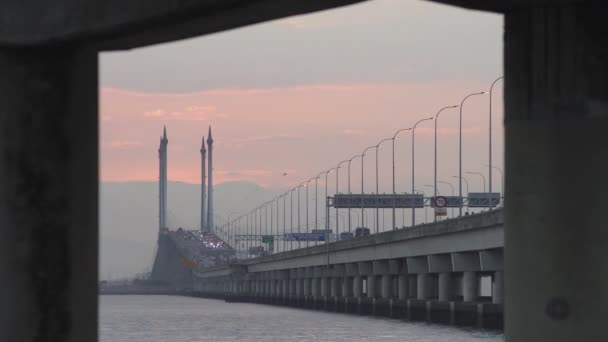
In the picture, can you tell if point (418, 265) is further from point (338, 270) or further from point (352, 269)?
point (338, 270)

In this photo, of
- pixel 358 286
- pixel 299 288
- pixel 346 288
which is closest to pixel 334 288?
pixel 346 288

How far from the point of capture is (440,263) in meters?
103

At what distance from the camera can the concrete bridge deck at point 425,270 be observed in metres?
88.9

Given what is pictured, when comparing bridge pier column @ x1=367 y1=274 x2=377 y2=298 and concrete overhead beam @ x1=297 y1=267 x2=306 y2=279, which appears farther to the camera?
concrete overhead beam @ x1=297 y1=267 x2=306 y2=279

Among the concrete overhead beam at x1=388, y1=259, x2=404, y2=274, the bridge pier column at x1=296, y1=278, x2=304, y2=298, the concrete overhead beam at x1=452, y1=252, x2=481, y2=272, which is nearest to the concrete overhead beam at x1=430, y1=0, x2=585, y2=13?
the concrete overhead beam at x1=452, y1=252, x2=481, y2=272

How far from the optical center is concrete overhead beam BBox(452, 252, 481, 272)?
94750 millimetres

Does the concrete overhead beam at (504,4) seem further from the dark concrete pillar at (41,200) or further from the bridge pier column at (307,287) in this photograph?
the bridge pier column at (307,287)

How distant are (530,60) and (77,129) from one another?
4609 mm

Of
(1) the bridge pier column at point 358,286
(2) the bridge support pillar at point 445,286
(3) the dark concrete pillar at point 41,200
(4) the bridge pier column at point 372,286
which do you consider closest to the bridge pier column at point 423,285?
(2) the bridge support pillar at point 445,286

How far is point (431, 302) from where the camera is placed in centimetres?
10706

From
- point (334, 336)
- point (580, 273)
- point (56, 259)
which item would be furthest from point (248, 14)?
point (334, 336)

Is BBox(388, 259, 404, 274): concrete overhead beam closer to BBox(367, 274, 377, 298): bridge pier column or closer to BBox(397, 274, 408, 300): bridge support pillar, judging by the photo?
BBox(397, 274, 408, 300): bridge support pillar

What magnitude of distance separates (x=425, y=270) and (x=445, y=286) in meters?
7.09

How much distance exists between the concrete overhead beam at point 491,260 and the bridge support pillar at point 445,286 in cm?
1352
